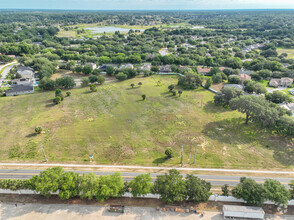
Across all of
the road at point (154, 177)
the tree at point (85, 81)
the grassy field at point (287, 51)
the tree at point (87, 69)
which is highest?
the grassy field at point (287, 51)

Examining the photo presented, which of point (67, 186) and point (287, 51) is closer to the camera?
point (67, 186)

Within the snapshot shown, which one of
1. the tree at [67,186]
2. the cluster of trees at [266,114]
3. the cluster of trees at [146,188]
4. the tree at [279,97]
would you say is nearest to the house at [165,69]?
the tree at [279,97]

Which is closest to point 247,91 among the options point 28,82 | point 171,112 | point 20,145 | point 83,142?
point 171,112

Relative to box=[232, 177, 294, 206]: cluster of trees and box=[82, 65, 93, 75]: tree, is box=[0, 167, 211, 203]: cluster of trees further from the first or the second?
box=[82, 65, 93, 75]: tree

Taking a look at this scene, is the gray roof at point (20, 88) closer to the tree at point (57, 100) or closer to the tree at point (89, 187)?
the tree at point (57, 100)

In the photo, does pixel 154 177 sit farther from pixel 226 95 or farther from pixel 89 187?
pixel 226 95

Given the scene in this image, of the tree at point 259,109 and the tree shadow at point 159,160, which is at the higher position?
the tree at point 259,109

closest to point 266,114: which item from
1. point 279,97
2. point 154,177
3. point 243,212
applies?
point 279,97

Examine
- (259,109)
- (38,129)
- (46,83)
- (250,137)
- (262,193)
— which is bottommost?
(250,137)
